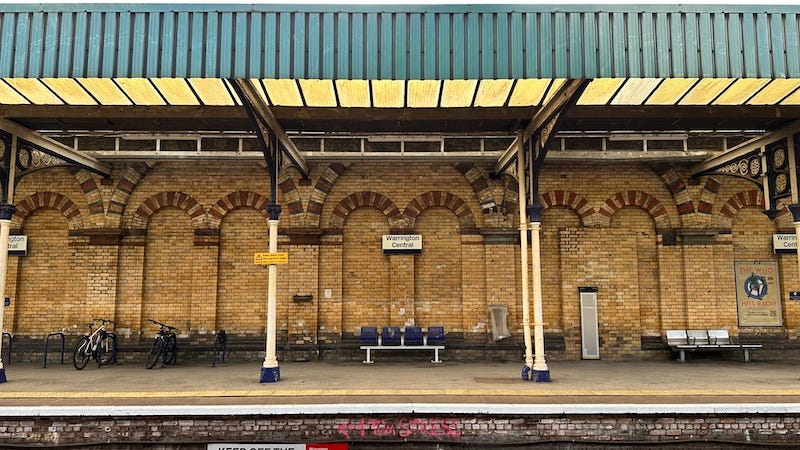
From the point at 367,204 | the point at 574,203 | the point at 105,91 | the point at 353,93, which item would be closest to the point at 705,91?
the point at 574,203

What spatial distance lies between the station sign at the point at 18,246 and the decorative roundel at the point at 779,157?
15383mm

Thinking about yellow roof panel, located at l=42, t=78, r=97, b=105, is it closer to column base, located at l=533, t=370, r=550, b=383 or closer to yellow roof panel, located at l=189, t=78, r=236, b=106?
yellow roof panel, located at l=189, t=78, r=236, b=106

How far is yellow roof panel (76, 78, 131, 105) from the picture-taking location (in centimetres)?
768

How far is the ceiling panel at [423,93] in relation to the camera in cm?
784

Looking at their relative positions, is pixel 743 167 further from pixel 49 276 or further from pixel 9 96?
pixel 49 276

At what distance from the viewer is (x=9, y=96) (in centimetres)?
837

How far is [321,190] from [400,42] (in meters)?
5.30

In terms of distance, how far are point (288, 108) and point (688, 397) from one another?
287 inches

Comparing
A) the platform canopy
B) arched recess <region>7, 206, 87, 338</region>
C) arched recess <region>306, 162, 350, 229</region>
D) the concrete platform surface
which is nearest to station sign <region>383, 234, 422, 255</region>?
arched recess <region>306, 162, 350, 229</region>

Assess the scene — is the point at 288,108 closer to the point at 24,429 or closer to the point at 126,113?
the point at 126,113

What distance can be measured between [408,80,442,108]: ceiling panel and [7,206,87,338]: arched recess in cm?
842

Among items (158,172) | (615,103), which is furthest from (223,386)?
(615,103)

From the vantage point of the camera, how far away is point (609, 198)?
12.2 meters

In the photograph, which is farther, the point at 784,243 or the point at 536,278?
the point at 784,243
